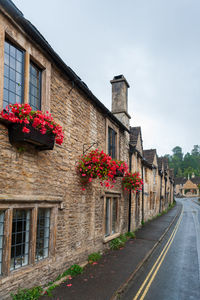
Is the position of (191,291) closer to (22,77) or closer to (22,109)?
(22,109)

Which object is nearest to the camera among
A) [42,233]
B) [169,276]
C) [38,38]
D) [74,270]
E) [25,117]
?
[25,117]

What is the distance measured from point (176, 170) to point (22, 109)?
13216 cm

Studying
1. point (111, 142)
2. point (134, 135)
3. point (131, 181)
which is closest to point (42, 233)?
point (111, 142)

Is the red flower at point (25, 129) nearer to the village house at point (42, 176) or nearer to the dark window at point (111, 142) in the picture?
the village house at point (42, 176)

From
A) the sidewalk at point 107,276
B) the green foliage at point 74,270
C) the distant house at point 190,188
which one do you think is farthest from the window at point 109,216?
the distant house at point 190,188

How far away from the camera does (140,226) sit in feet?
62.0

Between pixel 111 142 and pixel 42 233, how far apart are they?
22.1 feet

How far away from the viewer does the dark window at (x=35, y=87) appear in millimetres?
6522

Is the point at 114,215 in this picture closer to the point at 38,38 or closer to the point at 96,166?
the point at 96,166

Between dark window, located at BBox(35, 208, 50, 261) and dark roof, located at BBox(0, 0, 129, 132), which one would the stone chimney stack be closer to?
dark roof, located at BBox(0, 0, 129, 132)

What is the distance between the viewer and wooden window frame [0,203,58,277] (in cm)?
Result: 525

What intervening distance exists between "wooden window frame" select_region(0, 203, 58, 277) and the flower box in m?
1.51

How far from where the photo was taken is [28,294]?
572 centimetres

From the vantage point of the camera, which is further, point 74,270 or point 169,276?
point 169,276
